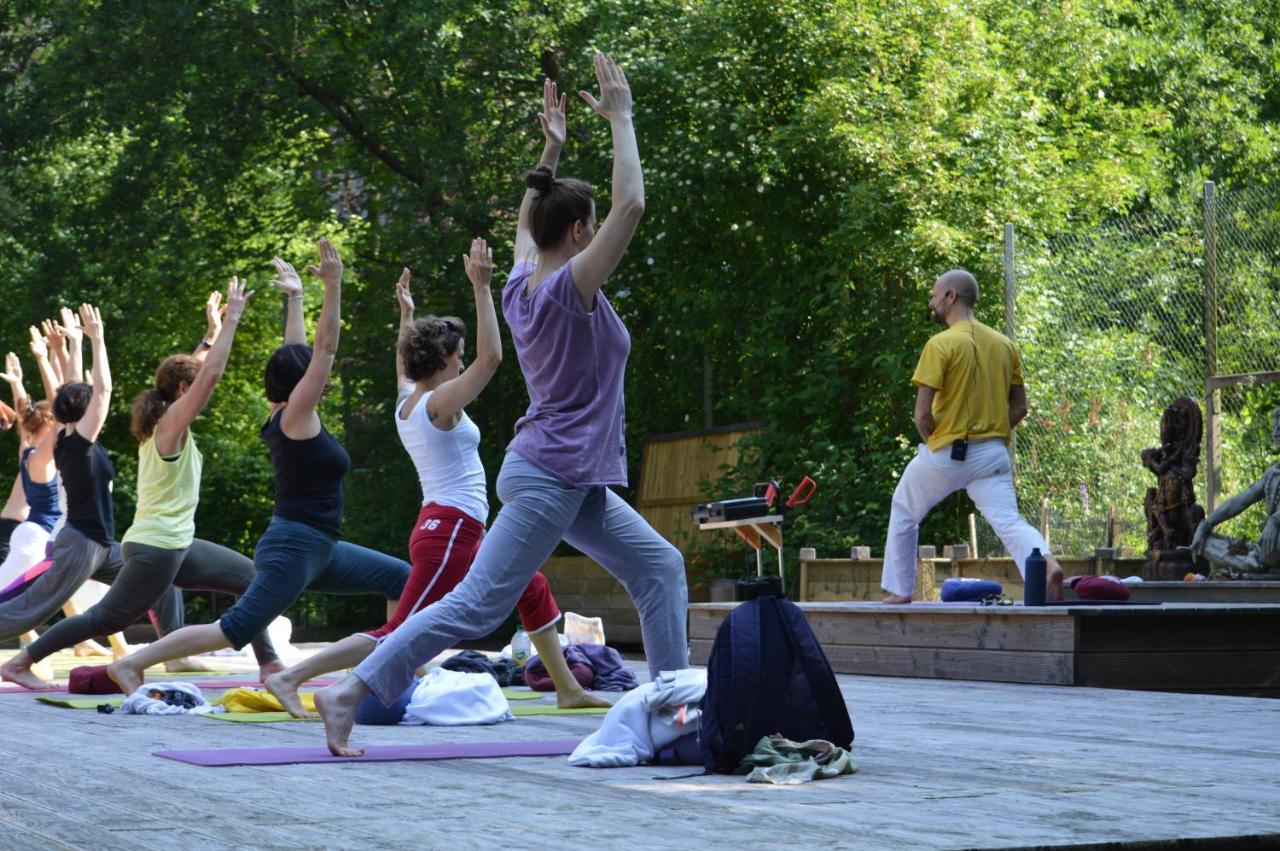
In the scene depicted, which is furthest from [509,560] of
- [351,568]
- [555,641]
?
[351,568]

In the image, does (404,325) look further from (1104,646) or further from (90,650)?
(90,650)

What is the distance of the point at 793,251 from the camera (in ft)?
66.1

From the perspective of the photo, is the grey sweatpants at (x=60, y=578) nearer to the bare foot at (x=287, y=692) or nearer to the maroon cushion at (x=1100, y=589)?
the bare foot at (x=287, y=692)

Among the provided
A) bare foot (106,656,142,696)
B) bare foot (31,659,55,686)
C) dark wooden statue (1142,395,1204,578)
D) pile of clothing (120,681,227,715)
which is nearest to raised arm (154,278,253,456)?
bare foot (106,656,142,696)

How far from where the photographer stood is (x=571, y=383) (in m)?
5.71

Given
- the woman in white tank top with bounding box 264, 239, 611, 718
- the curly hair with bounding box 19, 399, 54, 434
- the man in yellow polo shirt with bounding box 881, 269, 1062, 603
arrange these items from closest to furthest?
the woman in white tank top with bounding box 264, 239, 611, 718
the man in yellow polo shirt with bounding box 881, 269, 1062, 603
the curly hair with bounding box 19, 399, 54, 434

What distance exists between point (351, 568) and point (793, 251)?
12416mm

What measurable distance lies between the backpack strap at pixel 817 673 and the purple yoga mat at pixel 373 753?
3.14ft

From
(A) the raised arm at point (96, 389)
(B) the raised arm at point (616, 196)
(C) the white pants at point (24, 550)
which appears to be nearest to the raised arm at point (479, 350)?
(B) the raised arm at point (616, 196)

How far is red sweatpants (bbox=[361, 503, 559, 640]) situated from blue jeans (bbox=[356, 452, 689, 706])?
1480 mm

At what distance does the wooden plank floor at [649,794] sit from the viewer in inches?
161

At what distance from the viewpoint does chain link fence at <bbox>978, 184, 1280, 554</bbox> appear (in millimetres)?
13406

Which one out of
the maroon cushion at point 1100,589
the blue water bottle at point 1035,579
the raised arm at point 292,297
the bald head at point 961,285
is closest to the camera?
the raised arm at point 292,297

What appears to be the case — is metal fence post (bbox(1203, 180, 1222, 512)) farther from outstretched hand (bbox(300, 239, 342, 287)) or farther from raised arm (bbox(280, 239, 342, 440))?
outstretched hand (bbox(300, 239, 342, 287))
